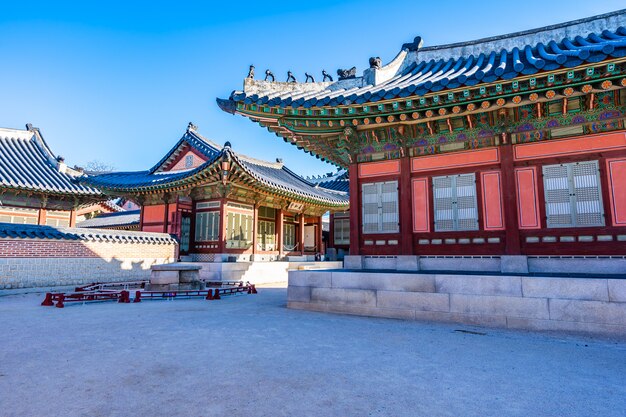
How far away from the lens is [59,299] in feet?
29.1

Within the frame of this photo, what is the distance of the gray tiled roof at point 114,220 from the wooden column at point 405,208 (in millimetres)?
22919

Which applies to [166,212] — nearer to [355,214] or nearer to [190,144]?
[190,144]

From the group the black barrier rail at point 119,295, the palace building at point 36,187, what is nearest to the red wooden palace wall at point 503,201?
the black barrier rail at point 119,295

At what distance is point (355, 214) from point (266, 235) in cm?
1173

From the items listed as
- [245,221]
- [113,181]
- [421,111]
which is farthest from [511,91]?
[113,181]

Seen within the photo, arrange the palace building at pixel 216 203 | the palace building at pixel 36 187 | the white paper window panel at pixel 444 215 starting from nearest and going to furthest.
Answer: the white paper window panel at pixel 444 215 < the palace building at pixel 216 203 < the palace building at pixel 36 187

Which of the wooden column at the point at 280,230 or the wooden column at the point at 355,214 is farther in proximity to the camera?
the wooden column at the point at 280,230

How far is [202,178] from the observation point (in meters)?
16.6

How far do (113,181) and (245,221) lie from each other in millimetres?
8181

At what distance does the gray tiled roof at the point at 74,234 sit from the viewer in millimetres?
12526

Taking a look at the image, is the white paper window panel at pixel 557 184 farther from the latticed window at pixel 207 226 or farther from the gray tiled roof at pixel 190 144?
the gray tiled roof at pixel 190 144

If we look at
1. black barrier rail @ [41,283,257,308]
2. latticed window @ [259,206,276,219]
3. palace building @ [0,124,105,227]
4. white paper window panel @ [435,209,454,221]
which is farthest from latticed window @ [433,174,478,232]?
palace building @ [0,124,105,227]

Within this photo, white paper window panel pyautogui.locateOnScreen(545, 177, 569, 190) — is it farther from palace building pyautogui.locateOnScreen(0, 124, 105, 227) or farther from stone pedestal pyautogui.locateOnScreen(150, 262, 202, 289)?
palace building pyautogui.locateOnScreen(0, 124, 105, 227)

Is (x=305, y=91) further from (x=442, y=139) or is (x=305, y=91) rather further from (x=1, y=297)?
(x=1, y=297)
